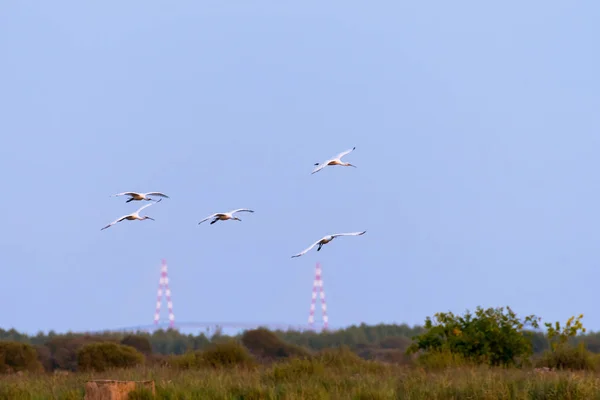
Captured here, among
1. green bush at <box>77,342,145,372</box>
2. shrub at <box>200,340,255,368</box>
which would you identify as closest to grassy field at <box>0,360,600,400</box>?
shrub at <box>200,340,255,368</box>

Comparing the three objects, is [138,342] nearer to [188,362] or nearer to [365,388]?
[188,362]

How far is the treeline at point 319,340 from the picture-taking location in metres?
27.5

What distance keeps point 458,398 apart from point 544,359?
10.8 metres

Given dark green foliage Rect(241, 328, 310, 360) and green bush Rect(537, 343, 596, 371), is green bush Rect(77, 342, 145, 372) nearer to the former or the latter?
dark green foliage Rect(241, 328, 310, 360)

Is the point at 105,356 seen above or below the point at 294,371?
above

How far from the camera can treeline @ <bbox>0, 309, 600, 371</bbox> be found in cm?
2745

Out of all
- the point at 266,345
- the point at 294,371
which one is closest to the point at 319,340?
the point at 266,345

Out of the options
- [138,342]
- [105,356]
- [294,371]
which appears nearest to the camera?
[294,371]

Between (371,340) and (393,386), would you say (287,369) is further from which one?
(371,340)

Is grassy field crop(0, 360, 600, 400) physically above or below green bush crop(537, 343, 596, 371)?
below

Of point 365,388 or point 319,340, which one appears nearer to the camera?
point 365,388

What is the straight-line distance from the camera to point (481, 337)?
88.9 ft

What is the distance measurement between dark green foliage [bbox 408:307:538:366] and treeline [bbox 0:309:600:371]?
0.02 meters

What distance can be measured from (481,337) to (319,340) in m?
29.7
